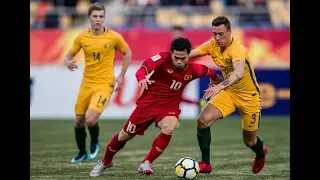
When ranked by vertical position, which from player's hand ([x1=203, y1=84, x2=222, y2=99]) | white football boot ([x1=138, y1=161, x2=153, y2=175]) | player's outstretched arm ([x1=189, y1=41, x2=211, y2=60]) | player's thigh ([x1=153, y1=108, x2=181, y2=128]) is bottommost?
white football boot ([x1=138, y1=161, x2=153, y2=175])

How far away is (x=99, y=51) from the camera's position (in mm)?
11234

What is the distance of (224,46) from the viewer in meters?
9.10

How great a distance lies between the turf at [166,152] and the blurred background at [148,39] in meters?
0.82

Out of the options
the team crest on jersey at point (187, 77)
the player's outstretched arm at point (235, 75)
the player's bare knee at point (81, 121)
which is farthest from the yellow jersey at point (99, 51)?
the player's outstretched arm at point (235, 75)

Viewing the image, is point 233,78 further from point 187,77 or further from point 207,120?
point 207,120

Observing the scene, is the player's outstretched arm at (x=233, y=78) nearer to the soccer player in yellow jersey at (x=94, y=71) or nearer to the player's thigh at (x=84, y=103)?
the soccer player in yellow jersey at (x=94, y=71)

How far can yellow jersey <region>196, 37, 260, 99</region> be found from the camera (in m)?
9.01

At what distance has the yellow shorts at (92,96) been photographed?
11047mm

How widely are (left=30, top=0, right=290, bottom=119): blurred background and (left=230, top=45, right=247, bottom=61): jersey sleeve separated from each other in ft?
29.1

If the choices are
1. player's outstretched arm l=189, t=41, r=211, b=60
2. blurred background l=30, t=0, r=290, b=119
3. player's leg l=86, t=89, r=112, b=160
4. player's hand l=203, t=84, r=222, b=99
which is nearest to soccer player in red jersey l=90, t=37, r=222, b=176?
player's outstretched arm l=189, t=41, r=211, b=60

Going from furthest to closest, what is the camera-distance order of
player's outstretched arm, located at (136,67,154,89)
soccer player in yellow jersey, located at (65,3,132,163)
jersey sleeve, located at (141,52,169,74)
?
soccer player in yellow jersey, located at (65,3,132,163) < jersey sleeve, located at (141,52,169,74) < player's outstretched arm, located at (136,67,154,89)

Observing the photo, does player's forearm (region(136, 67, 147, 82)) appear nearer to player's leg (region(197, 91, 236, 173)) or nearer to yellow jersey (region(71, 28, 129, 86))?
player's leg (region(197, 91, 236, 173))
